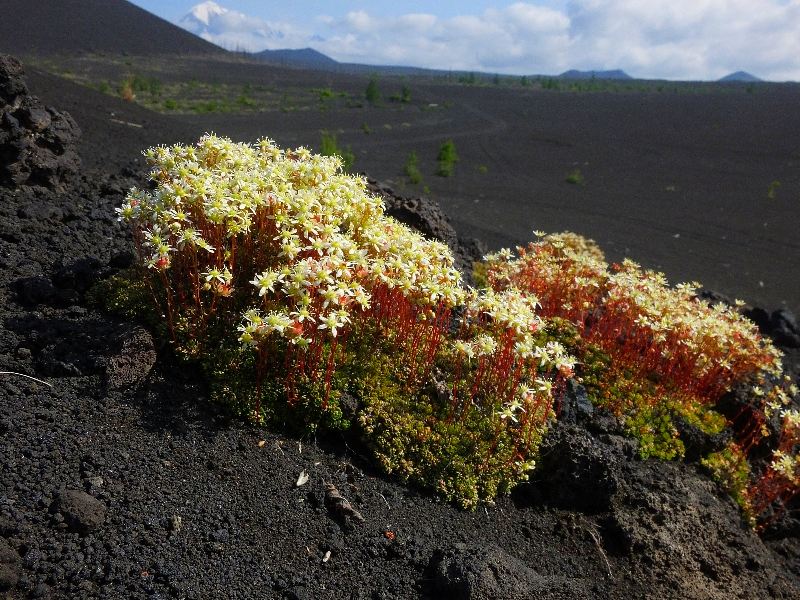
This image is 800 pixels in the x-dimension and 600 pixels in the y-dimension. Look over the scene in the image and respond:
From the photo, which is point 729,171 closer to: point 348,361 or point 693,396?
point 693,396

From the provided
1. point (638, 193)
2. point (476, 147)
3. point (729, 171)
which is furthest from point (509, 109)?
point (638, 193)

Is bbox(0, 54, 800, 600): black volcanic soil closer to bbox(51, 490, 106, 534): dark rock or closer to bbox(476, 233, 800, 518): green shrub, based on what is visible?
bbox(51, 490, 106, 534): dark rock

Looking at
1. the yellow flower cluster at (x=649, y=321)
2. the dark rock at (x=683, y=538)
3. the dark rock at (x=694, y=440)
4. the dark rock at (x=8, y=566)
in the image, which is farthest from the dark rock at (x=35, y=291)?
→ the dark rock at (x=694, y=440)

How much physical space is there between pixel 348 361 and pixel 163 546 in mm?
1626

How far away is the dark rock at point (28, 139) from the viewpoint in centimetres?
555

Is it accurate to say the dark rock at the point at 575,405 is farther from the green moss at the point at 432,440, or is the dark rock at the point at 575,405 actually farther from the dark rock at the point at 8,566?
the dark rock at the point at 8,566

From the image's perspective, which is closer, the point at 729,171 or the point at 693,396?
the point at 693,396

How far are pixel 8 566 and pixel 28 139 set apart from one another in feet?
16.5

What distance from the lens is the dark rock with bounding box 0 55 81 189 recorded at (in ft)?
18.2

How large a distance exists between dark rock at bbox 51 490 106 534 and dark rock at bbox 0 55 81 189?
4.30m

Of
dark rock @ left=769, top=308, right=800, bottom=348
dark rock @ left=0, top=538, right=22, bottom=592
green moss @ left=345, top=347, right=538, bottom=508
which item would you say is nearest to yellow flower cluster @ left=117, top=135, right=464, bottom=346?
green moss @ left=345, top=347, right=538, bottom=508

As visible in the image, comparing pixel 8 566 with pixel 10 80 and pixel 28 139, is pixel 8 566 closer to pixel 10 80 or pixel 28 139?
pixel 28 139

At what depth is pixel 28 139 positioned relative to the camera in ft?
19.1

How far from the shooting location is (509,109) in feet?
163
